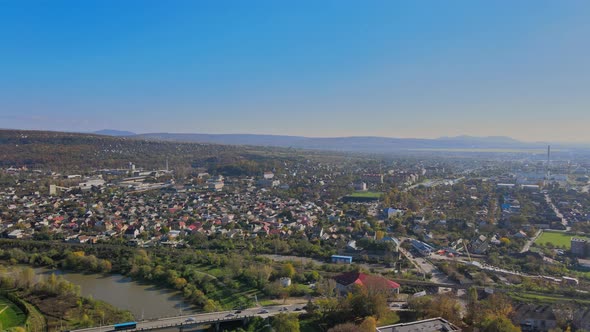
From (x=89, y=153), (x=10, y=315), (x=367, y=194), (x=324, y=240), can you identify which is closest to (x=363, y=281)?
(x=324, y=240)

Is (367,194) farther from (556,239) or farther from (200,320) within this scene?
(200,320)

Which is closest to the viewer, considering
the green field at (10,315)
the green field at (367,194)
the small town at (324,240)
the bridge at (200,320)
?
the bridge at (200,320)

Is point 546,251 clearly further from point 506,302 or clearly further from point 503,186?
point 503,186

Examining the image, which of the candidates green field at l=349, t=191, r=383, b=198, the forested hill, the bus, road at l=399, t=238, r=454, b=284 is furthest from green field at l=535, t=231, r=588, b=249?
the forested hill

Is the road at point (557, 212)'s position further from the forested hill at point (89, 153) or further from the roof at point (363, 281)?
the forested hill at point (89, 153)

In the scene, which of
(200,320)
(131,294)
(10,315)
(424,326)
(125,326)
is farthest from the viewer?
(131,294)

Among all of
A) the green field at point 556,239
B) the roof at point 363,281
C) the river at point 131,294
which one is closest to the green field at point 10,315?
the river at point 131,294
